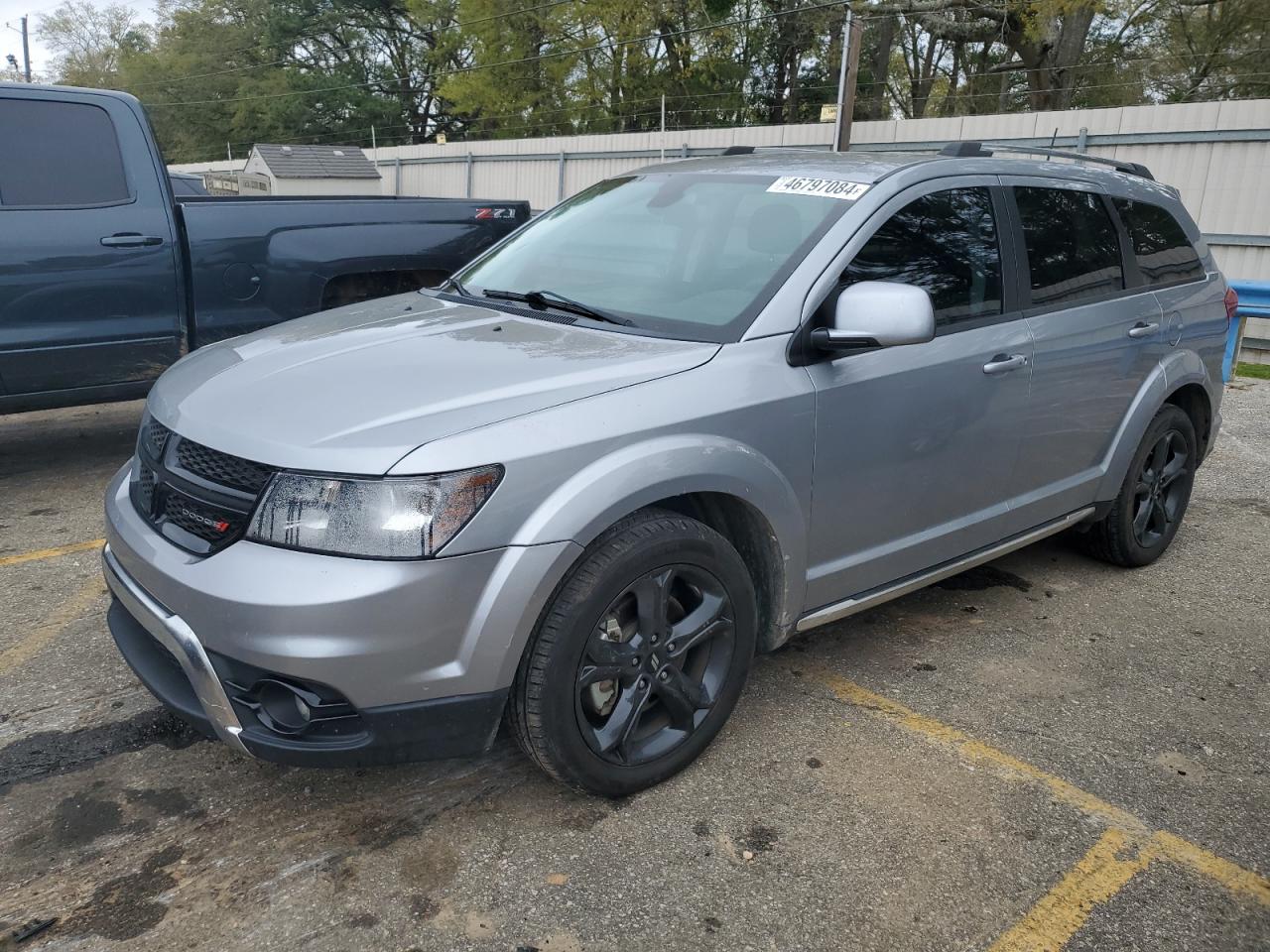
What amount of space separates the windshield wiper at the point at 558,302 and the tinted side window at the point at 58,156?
8.87 ft

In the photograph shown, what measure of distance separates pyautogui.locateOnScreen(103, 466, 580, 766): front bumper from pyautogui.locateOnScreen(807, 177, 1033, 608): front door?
1042 mm

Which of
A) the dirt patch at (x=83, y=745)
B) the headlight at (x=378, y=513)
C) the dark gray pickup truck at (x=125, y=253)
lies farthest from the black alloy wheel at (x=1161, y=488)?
the dark gray pickup truck at (x=125, y=253)

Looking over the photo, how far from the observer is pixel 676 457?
8.54 ft

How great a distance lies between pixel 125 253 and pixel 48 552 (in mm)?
1544

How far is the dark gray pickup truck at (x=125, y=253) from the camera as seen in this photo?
4836 millimetres

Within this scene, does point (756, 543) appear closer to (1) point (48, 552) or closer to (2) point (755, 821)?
(2) point (755, 821)

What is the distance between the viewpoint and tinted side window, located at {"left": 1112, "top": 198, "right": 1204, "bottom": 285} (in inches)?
167

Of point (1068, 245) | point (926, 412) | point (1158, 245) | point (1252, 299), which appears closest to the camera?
point (926, 412)

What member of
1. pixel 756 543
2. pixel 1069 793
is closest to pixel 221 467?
pixel 756 543

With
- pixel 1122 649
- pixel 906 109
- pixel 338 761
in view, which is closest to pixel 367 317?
pixel 338 761

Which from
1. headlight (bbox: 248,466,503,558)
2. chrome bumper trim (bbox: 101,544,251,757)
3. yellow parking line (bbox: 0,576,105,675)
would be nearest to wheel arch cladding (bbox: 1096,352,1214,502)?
headlight (bbox: 248,466,503,558)

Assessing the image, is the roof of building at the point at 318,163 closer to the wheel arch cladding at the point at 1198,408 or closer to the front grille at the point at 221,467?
the wheel arch cladding at the point at 1198,408

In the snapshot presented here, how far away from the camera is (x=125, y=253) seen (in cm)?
504

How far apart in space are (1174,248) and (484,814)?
150 inches
